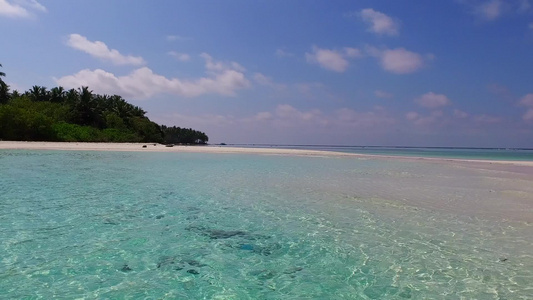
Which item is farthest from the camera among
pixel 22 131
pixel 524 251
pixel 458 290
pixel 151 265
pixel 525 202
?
pixel 22 131

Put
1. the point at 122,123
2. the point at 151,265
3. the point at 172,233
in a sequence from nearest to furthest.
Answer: the point at 151,265, the point at 172,233, the point at 122,123

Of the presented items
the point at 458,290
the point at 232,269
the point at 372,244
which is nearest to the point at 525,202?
the point at 372,244

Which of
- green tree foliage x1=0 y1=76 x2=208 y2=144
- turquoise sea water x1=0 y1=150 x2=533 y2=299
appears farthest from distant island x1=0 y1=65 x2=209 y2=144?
turquoise sea water x1=0 y1=150 x2=533 y2=299

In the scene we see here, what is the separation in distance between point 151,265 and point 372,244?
4038mm

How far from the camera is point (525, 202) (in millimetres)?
11289

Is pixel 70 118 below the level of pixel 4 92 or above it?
below

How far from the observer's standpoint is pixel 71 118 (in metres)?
62.7

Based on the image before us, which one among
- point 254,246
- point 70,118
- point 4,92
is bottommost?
point 254,246

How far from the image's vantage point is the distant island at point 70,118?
1825 inches

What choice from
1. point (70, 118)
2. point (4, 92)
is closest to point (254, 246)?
point (70, 118)

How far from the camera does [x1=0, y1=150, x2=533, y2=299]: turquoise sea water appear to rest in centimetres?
440

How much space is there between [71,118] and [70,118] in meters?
0.58

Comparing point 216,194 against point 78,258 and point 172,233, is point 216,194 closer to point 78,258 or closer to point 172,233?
point 172,233

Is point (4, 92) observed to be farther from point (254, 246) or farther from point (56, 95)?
point (254, 246)
